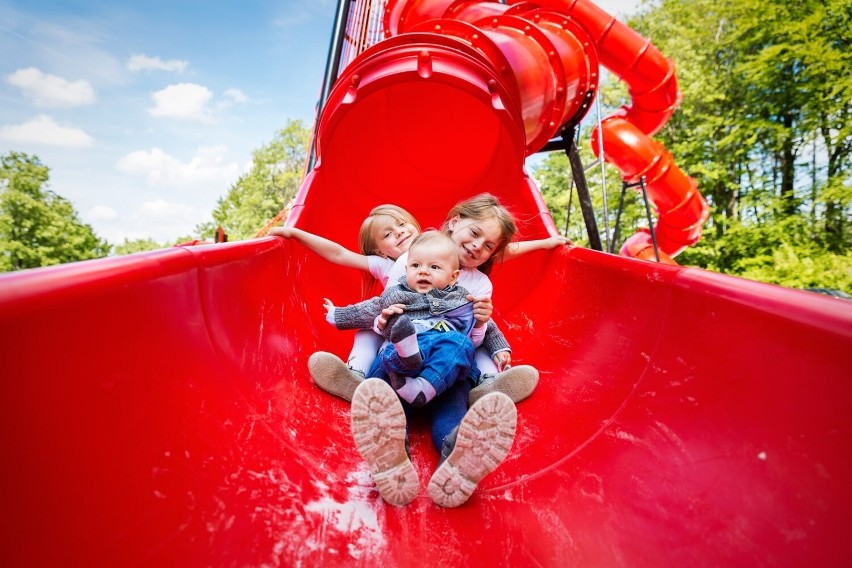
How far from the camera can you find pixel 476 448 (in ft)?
2.89

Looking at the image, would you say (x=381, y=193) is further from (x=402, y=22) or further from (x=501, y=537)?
(x=501, y=537)

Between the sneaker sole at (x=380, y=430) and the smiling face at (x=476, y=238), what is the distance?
0.80m

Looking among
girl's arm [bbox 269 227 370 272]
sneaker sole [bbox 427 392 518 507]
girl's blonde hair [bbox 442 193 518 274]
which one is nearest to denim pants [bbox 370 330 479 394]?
sneaker sole [bbox 427 392 518 507]

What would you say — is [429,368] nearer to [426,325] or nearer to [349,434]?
[426,325]

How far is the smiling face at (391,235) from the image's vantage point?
1.75 meters

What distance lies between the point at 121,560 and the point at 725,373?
97 cm

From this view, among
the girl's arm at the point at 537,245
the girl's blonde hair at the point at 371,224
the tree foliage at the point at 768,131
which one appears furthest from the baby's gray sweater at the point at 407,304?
the tree foliage at the point at 768,131

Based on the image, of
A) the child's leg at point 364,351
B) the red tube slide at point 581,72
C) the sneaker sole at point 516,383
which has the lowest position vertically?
the sneaker sole at point 516,383

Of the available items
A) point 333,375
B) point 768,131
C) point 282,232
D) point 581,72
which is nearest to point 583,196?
point 581,72

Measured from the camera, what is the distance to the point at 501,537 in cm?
85

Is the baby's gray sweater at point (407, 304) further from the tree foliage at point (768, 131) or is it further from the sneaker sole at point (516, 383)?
the tree foliage at point (768, 131)

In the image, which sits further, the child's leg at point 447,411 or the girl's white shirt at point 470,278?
the girl's white shirt at point 470,278

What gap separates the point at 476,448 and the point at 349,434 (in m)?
0.46

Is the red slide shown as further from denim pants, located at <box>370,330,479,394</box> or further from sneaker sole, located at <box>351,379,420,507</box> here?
denim pants, located at <box>370,330,479,394</box>
